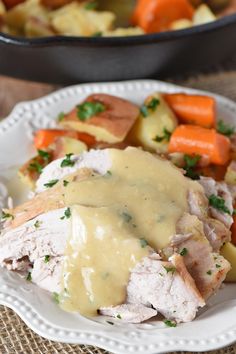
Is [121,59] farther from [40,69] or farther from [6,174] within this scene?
[6,174]

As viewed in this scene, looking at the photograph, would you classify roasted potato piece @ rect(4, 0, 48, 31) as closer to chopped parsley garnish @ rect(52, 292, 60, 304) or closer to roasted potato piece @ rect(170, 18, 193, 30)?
roasted potato piece @ rect(170, 18, 193, 30)

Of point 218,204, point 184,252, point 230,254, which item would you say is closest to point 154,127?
point 218,204

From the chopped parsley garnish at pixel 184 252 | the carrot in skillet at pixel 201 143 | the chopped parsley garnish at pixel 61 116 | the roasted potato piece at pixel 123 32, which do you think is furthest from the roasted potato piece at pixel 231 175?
the roasted potato piece at pixel 123 32

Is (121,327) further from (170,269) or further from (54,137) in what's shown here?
(54,137)

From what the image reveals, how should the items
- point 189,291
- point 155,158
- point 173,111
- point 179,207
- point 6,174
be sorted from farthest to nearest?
point 173,111 < point 6,174 < point 155,158 < point 179,207 < point 189,291

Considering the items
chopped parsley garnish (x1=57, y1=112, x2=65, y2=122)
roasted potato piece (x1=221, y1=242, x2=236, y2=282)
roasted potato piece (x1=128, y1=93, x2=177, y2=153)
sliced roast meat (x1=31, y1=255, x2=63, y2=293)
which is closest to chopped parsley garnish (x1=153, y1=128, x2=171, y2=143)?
roasted potato piece (x1=128, y1=93, x2=177, y2=153)

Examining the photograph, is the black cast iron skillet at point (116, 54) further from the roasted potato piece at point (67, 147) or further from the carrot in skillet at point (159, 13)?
the roasted potato piece at point (67, 147)

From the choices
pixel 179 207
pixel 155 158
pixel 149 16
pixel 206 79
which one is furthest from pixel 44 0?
pixel 179 207
